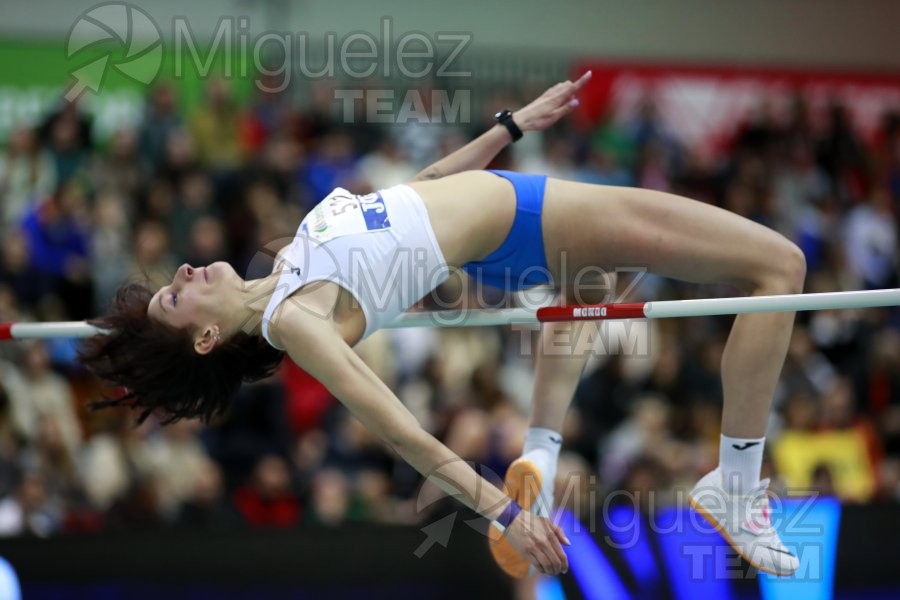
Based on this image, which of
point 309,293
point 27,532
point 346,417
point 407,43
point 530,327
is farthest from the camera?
point 407,43

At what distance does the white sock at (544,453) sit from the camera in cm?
512

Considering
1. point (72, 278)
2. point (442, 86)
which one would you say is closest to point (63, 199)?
point (72, 278)

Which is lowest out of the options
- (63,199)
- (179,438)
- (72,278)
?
(179,438)

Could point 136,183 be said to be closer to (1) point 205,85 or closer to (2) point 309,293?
(1) point 205,85

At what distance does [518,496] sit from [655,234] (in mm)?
1269

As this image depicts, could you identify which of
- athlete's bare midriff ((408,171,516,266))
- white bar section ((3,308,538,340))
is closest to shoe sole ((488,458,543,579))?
white bar section ((3,308,538,340))

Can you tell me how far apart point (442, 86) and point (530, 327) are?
3.15 meters

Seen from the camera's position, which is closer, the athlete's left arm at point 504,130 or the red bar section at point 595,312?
the red bar section at point 595,312

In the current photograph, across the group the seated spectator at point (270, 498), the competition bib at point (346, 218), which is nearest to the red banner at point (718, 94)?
the seated spectator at point (270, 498)

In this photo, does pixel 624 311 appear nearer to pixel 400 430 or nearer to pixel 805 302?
pixel 805 302

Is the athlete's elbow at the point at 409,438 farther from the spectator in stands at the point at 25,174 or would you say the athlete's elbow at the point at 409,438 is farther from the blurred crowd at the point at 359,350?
the spectator in stands at the point at 25,174

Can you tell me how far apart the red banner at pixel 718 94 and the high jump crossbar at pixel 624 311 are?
7.33 metres

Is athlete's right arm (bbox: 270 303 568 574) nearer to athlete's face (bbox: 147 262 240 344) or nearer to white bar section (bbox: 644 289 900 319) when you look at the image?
athlete's face (bbox: 147 262 240 344)

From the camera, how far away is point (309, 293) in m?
4.36
